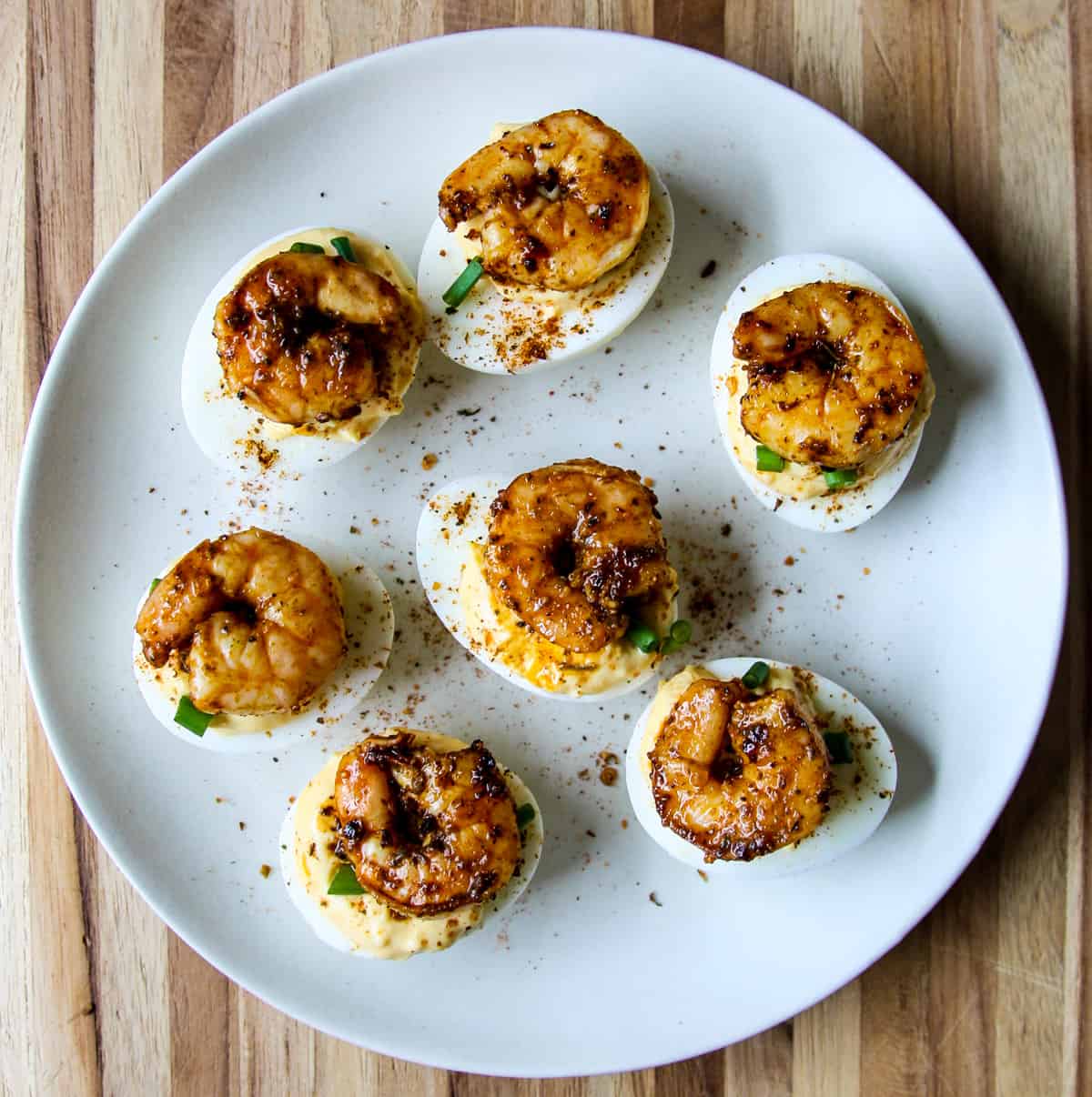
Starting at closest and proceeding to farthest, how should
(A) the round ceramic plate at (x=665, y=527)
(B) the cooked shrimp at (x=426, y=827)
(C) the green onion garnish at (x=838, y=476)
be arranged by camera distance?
(B) the cooked shrimp at (x=426, y=827)
(C) the green onion garnish at (x=838, y=476)
(A) the round ceramic plate at (x=665, y=527)

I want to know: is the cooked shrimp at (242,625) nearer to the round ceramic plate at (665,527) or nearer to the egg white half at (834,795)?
the round ceramic plate at (665,527)

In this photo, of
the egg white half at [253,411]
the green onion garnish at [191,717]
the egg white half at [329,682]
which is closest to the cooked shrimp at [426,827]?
the egg white half at [329,682]

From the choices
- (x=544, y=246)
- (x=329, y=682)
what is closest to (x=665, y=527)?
(x=544, y=246)

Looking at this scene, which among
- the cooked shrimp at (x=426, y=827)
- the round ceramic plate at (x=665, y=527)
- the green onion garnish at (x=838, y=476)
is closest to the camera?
the cooked shrimp at (x=426, y=827)

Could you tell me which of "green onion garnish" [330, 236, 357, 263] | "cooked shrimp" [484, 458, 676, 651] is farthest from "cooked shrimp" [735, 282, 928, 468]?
"green onion garnish" [330, 236, 357, 263]

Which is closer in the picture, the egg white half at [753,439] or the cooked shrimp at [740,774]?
the cooked shrimp at [740,774]

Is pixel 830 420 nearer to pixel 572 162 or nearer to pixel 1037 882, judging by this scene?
pixel 572 162

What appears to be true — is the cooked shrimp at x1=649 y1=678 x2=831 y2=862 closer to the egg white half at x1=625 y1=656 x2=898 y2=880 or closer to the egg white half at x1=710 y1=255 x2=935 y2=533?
the egg white half at x1=625 y1=656 x2=898 y2=880
